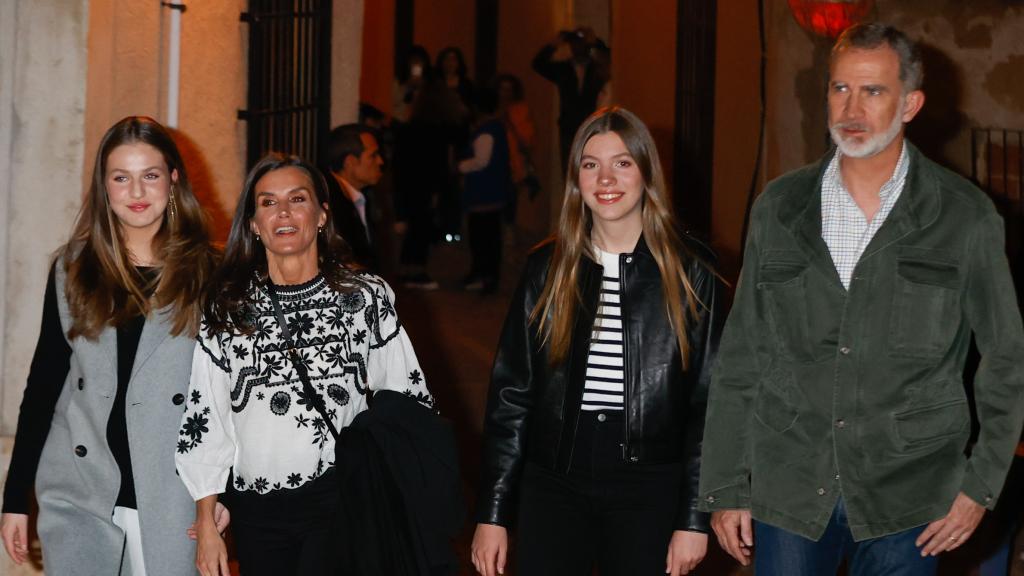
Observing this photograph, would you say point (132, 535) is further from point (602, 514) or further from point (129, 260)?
point (602, 514)

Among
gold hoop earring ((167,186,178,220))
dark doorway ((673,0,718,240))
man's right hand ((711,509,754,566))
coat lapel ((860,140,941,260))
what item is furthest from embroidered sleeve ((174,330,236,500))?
dark doorway ((673,0,718,240))

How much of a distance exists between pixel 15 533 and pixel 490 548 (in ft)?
5.07

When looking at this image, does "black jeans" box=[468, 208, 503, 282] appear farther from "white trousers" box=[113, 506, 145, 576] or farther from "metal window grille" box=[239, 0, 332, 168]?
"white trousers" box=[113, 506, 145, 576]

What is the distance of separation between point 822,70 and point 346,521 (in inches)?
311

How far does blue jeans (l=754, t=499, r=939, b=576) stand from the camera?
4.21m

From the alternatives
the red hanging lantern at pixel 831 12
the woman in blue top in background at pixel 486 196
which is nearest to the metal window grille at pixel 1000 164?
the red hanging lantern at pixel 831 12

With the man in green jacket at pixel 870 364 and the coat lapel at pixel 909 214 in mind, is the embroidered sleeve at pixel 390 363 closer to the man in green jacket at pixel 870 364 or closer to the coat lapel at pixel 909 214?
the man in green jacket at pixel 870 364

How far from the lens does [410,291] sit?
15078 mm

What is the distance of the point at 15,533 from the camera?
4863 millimetres

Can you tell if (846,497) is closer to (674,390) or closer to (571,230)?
(674,390)

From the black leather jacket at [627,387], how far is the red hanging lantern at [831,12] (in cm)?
558

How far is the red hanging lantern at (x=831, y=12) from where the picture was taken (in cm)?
991

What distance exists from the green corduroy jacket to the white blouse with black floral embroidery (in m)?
1.13

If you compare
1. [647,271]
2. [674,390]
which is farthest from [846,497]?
[647,271]
